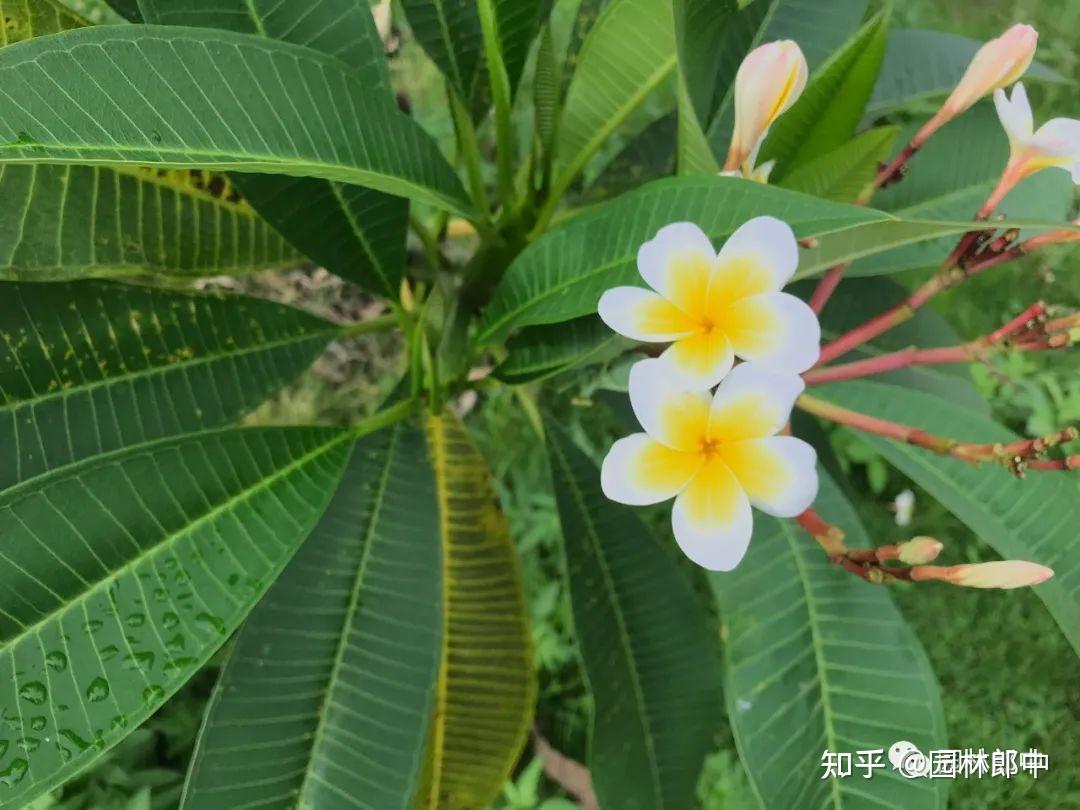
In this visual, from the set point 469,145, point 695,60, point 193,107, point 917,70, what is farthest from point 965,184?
point 193,107

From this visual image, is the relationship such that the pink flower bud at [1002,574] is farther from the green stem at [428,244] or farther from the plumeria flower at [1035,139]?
the green stem at [428,244]

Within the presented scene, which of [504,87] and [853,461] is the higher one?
[853,461]

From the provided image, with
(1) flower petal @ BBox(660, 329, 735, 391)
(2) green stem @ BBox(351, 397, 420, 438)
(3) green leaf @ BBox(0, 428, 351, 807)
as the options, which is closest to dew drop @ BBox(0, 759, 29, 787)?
(3) green leaf @ BBox(0, 428, 351, 807)

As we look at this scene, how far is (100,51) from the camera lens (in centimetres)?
46

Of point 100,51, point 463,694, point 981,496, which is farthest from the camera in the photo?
point 463,694

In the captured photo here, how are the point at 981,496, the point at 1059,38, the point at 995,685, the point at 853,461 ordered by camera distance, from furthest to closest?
the point at 1059,38
the point at 853,461
the point at 995,685
the point at 981,496

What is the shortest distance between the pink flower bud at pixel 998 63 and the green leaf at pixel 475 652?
570 mm

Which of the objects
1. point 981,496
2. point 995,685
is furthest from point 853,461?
point 981,496

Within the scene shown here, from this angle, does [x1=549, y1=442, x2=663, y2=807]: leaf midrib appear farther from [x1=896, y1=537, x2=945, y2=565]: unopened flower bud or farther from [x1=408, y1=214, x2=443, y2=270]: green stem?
[x1=896, y1=537, x2=945, y2=565]: unopened flower bud

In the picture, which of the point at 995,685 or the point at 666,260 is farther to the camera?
the point at 995,685

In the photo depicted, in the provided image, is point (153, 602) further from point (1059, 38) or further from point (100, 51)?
point (1059, 38)

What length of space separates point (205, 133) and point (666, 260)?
0.90 feet

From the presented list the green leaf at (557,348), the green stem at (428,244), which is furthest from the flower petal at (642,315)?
the green stem at (428,244)

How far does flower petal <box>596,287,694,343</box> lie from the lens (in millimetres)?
492
